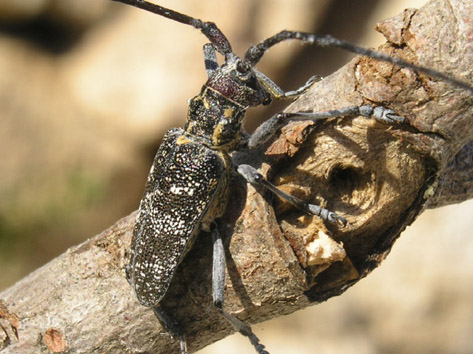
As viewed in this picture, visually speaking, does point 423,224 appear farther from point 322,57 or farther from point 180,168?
point 180,168

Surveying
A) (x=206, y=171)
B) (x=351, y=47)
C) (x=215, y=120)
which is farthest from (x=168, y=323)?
(x=351, y=47)

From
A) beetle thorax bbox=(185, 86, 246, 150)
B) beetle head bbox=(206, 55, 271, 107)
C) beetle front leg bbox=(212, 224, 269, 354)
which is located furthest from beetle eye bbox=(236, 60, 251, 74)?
beetle front leg bbox=(212, 224, 269, 354)

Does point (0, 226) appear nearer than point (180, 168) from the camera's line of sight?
No

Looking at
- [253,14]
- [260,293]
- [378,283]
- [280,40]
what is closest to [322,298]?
[260,293]

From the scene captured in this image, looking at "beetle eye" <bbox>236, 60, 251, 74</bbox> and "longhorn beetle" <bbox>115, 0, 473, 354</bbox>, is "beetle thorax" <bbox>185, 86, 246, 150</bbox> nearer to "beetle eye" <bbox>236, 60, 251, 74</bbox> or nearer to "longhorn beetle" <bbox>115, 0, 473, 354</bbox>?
"longhorn beetle" <bbox>115, 0, 473, 354</bbox>

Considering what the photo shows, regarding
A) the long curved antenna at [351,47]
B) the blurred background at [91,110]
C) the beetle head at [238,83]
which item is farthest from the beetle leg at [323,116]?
the blurred background at [91,110]

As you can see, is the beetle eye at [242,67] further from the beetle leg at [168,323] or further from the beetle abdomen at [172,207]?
the beetle leg at [168,323]

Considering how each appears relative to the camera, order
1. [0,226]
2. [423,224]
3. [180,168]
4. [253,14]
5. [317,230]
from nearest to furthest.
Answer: [317,230]
[180,168]
[423,224]
[0,226]
[253,14]

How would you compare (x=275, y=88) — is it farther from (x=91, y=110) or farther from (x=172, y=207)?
(x=91, y=110)
